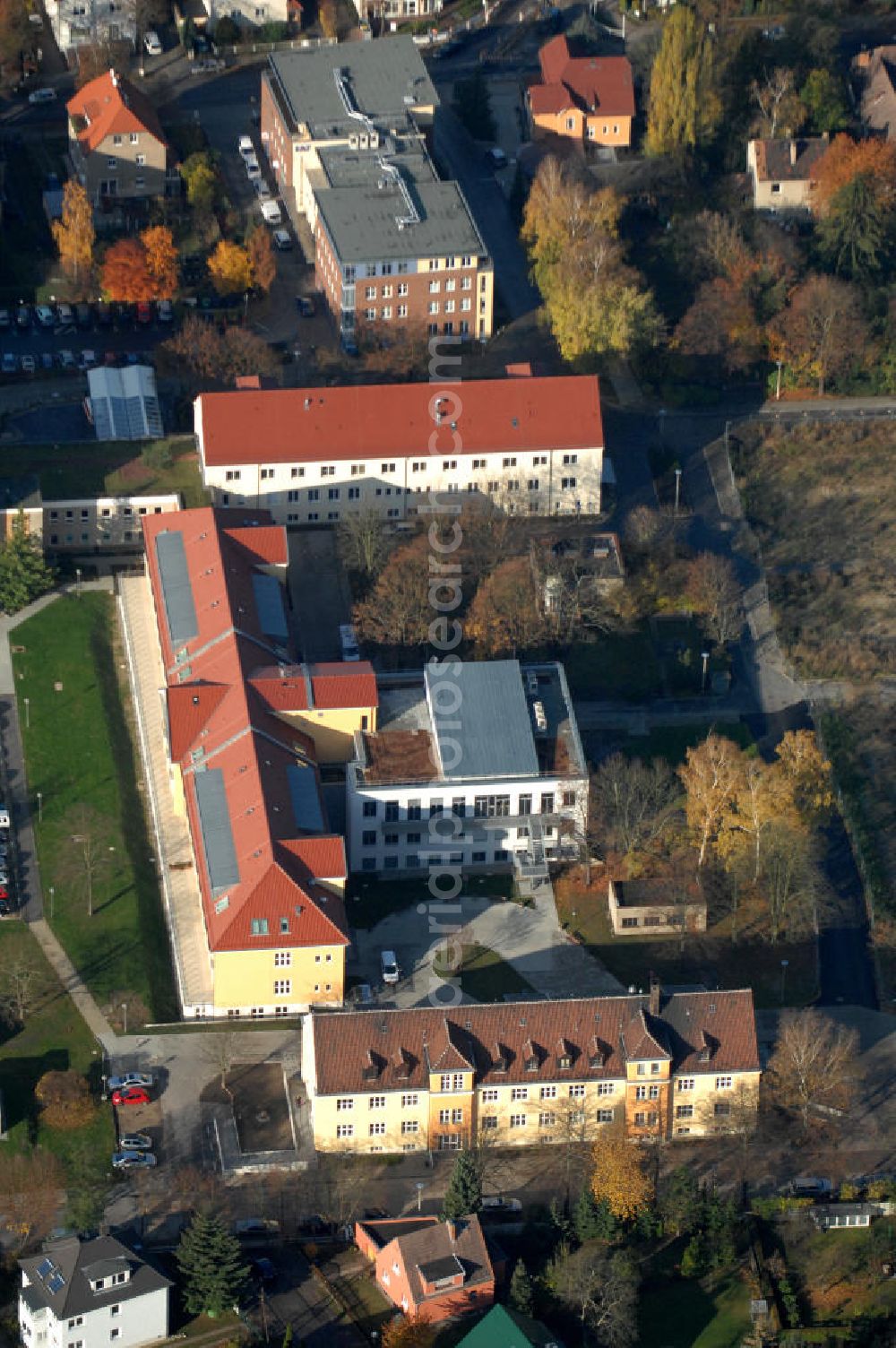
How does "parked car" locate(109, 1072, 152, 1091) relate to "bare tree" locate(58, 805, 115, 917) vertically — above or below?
below

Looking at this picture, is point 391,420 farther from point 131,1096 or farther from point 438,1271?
point 438,1271

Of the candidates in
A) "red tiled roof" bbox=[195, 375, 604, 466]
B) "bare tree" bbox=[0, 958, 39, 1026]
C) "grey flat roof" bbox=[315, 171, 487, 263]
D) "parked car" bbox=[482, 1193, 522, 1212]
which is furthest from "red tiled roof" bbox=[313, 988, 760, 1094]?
"grey flat roof" bbox=[315, 171, 487, 263]

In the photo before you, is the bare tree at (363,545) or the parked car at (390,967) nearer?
the parked car at (390,967)

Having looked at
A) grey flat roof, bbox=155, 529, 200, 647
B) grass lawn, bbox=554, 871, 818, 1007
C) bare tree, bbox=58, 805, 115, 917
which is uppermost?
grey flat roof, bbox=155, 529, 200, 647

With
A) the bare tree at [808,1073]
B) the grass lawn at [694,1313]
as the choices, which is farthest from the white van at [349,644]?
the grass lawn at [694,1313]

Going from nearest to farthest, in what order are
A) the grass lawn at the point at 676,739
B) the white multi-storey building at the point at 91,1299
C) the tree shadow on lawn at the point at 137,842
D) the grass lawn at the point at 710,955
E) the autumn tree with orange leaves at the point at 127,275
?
the white multi-storey building at the point at 91,1299 < the tree shadow on lawn at the point at 137,842 < the grass lawn at the point at 710,955 < the grass lawn at the point at 676,739 < the autumn tree with orange leaves at the point at 127,275

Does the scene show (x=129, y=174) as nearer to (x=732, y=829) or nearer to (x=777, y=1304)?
(x=732, y=829)

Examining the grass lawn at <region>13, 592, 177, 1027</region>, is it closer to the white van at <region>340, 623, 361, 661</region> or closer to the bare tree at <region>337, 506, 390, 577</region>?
the white van at <region>340, 623, 361, 661</region>

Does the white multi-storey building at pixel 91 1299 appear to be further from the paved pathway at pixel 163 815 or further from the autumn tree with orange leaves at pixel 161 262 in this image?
the autumn tree with orange leaves at pixel 161 262
